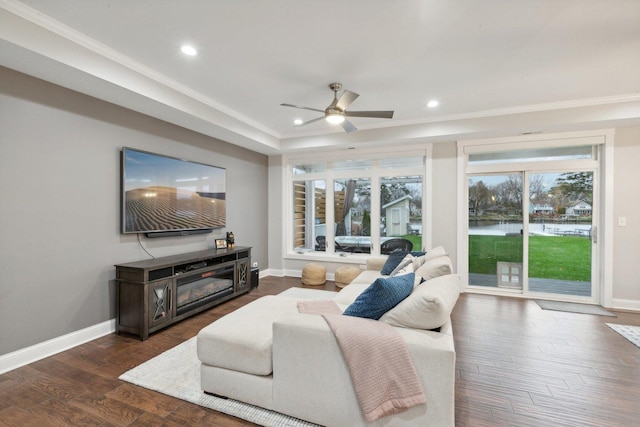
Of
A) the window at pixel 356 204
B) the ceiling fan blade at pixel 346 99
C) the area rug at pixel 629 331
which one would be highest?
the ceiling fan blade at pixel 346 99

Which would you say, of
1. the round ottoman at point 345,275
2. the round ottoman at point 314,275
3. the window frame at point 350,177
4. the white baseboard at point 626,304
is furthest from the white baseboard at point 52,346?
the white baseboard at point 626,304

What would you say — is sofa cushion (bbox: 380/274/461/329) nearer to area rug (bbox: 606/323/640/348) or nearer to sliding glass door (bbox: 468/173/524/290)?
area rug (bbox: 606/323/640/348)

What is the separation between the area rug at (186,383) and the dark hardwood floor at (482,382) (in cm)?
6

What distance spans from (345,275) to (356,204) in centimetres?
143

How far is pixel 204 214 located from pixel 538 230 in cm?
515

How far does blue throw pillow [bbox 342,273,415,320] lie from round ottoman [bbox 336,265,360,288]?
3.05m

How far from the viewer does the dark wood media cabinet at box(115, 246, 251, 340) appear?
9.86 feet

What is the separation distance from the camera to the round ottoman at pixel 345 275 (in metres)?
4.95

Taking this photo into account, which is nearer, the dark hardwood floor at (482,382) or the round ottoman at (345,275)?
the dark hardwood floor at (482,382)

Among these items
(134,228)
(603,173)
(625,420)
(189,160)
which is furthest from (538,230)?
(134,228)

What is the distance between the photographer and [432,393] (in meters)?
1.56

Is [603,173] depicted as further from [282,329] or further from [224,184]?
[224,184]

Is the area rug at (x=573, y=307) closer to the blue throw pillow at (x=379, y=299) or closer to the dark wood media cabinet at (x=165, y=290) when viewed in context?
the blue throw pillow at (x=379, y=299)

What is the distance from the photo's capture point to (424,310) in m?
1.66
